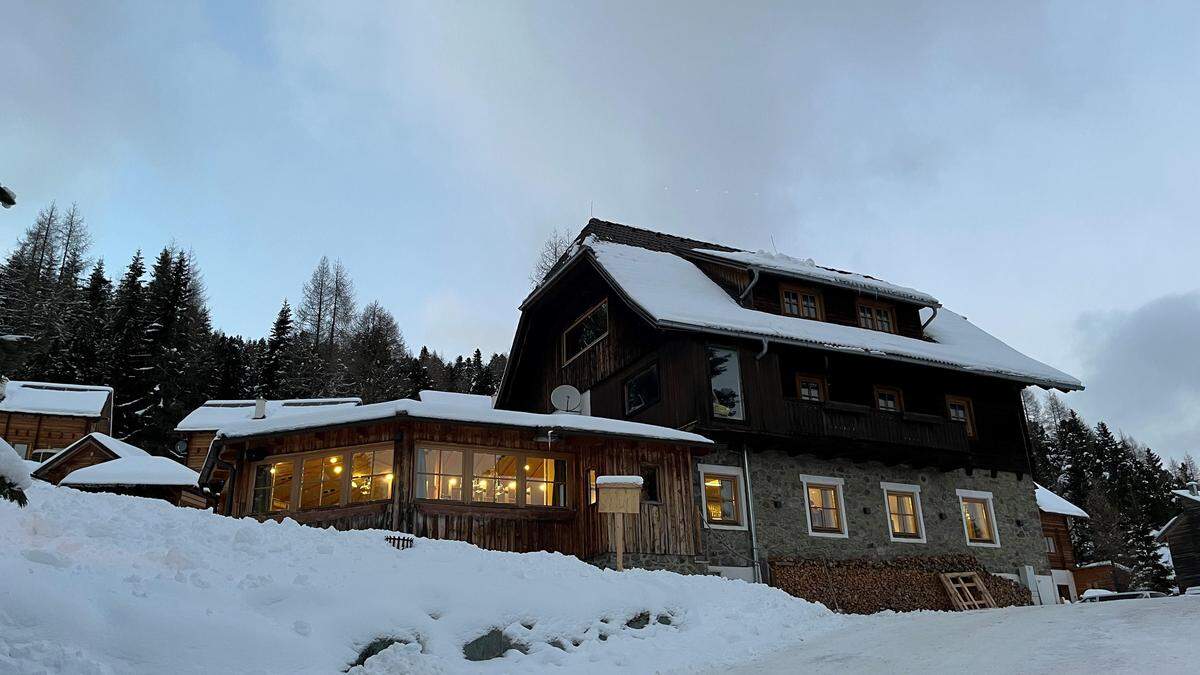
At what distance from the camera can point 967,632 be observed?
34.4ft

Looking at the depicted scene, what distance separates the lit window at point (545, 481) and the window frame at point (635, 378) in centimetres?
420

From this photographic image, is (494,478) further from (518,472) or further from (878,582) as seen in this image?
(878,582)

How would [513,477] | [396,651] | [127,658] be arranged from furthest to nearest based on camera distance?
[513,477], [396,651], [127,658]

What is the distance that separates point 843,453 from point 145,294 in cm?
4468

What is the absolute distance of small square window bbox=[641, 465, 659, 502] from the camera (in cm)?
1911

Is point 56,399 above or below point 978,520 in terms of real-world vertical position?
above

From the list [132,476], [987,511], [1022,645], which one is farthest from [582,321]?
[1022,645]

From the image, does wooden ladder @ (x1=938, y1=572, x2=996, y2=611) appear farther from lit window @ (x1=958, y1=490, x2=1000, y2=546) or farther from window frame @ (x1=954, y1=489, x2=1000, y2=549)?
lit window @ (x1=958, y1=490, x2=1000, y2=546)

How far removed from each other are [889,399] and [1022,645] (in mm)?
16634

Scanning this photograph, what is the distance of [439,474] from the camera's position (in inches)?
709

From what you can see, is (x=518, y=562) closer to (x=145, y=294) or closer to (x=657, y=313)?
(x=657, y=313)

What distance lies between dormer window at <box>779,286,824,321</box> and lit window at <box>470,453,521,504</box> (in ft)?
33.7

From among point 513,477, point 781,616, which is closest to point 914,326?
point 513,477

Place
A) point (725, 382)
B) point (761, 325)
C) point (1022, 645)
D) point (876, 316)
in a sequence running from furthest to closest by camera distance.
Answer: point (876, 316) → point (761, 325) → point (725, 382) → point (1022, 645)
